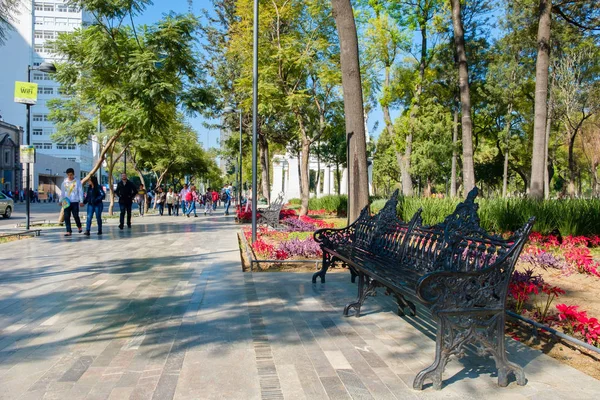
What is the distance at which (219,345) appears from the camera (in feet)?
13.5

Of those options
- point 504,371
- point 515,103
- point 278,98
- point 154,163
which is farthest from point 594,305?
point 154,163

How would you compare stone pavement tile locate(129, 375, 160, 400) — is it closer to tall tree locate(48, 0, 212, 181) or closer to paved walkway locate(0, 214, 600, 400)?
paved walkway locate(0, 214, 600, 400)

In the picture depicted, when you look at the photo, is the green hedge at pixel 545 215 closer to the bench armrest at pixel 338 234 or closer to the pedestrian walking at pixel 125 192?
the bench armrest at pixel 338 234

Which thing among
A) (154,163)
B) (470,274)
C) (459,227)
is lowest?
(470,274)

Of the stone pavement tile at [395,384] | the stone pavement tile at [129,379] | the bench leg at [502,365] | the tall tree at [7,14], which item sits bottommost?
the stone pavement tile at [395,384]

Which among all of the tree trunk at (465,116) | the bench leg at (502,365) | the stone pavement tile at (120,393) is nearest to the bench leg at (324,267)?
the bench leg at (502,365)

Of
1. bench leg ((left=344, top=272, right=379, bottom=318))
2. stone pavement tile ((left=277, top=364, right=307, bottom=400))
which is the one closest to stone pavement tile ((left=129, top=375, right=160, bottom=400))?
stone pavement tile ((left=277, top=364, right=307, bottom=400))

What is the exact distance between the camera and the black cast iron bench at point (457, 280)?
10.7 feet

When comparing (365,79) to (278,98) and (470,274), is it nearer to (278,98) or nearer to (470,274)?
(278,98)

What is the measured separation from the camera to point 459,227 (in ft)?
14.2

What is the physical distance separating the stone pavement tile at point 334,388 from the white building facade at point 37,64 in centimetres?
8157

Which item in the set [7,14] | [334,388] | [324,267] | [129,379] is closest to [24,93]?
[7,14]

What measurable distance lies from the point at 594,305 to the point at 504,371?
296cm

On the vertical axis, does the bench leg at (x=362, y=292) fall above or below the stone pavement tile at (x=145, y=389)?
above
